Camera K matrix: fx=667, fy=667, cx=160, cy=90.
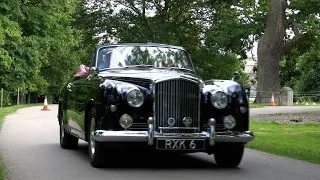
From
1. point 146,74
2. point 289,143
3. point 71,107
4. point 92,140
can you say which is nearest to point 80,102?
point 71,107

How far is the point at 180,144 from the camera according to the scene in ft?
29.3

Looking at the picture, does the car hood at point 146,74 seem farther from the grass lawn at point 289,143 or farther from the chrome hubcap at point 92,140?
the grass lawn at point 289,143

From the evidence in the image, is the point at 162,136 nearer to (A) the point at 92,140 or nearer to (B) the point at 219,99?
(B) the point at 219,99

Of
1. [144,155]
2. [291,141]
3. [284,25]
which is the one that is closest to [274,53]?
[284,25]

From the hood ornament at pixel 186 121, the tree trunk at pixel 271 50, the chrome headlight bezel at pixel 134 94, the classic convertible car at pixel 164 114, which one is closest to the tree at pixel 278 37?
the tree trunk at pixel 271 50

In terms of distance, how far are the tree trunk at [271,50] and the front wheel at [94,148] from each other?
30.3 metres

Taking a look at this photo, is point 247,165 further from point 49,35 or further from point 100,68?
point 49,35

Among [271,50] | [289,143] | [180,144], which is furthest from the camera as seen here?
[271,50]

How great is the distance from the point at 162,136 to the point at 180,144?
0.27 m

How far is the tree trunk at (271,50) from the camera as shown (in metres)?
39.1

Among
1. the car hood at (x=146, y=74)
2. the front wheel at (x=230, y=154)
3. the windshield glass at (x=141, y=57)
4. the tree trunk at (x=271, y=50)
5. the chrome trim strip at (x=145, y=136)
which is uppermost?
the tree trunk at (x=271, y=50)

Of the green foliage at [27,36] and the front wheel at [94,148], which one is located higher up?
the green foliage at [27,36]

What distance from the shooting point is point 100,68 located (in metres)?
10.6

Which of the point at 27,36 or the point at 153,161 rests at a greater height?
the point at 27,36
